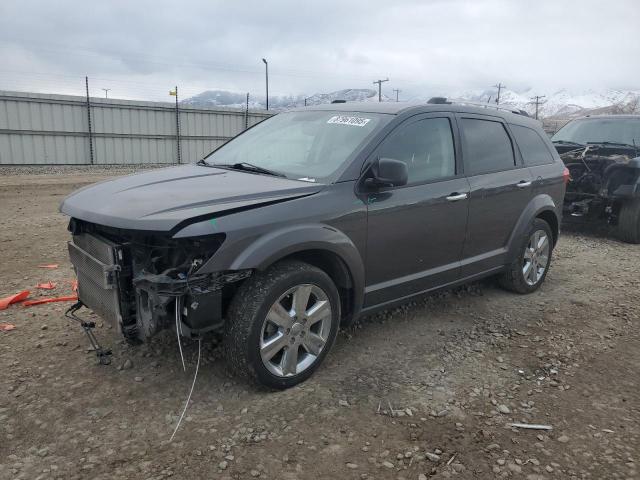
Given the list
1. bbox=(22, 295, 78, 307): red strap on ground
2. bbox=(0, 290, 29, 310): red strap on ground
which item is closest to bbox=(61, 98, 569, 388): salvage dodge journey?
bbox=(22, 295, 78, 307): red strap on ground

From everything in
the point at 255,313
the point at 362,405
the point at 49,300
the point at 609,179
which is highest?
the point at 609,179

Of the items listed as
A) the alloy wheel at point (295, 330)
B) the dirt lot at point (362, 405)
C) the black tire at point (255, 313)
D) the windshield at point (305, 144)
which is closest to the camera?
the dirt lot at point (362, 405)

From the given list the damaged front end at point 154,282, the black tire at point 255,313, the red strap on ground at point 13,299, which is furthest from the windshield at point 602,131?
the red strap on ground at point 13,299

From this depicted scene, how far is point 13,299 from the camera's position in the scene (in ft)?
14.8

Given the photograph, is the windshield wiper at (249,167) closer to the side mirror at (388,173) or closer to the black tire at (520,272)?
the side mirror at (388,173)

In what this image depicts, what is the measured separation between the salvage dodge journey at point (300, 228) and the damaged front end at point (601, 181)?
371 cm

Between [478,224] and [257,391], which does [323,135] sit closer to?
[478,224]

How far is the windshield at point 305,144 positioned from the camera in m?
3.66

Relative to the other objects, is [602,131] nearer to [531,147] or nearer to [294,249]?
[531,147]

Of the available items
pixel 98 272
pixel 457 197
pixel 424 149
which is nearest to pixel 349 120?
pixel 424 149

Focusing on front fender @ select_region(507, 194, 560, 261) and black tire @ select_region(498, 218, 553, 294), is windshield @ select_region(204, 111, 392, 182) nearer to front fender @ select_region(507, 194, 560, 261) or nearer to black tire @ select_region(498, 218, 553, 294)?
front fender @ select_region(507, 194, 560, 261)

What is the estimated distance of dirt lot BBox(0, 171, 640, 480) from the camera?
103 inches

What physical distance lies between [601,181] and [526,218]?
3676 millimetres

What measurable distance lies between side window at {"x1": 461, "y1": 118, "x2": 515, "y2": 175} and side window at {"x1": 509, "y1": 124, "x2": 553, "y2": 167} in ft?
0.70
